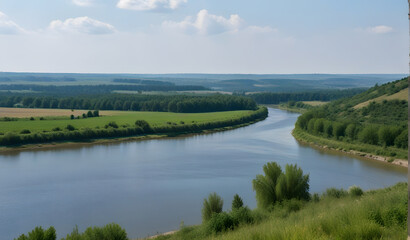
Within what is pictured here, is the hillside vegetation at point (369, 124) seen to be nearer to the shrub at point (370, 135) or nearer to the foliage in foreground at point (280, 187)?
the shrub at point (370, 135)

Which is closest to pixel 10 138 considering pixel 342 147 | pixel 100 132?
pixel 100 132

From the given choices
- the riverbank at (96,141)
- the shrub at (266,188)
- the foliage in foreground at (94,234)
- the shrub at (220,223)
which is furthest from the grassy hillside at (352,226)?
the riverbank at (96,141)

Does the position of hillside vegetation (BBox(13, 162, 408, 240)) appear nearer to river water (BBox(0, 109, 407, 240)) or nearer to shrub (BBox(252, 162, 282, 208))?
shrub (BBox(252, 162, 282, 208))

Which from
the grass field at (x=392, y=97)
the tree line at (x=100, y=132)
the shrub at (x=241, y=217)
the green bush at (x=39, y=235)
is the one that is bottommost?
the tree line at (x=100, y=132)

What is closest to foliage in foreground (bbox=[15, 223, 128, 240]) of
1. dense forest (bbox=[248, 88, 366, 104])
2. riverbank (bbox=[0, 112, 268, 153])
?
riverbank (bbox=[0, 112, 268, 153])

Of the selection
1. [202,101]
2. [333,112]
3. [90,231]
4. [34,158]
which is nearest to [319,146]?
[333,112]
